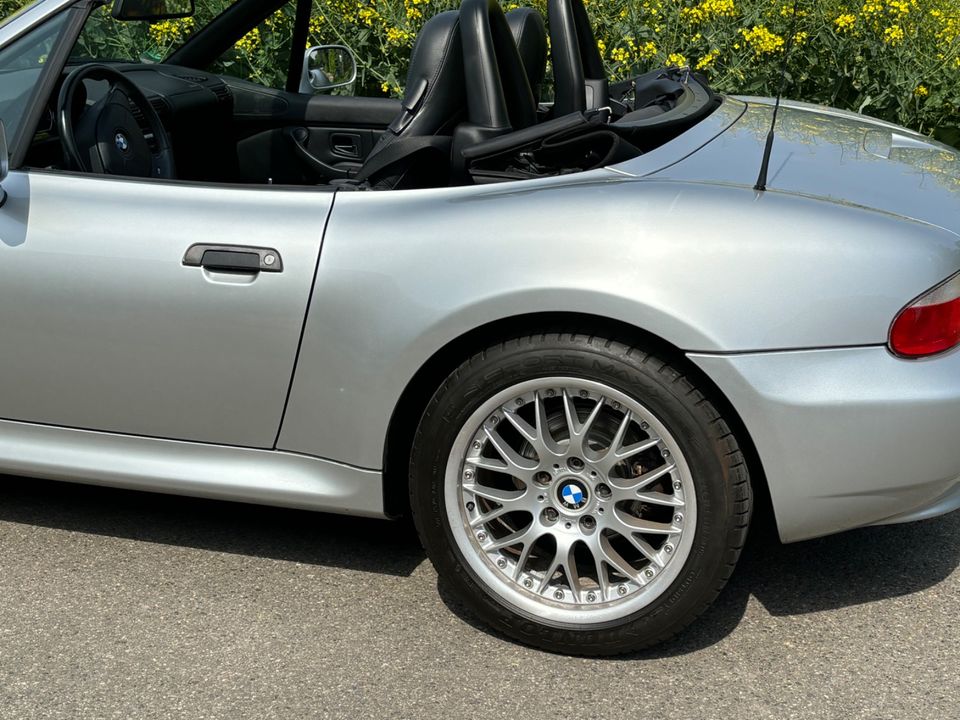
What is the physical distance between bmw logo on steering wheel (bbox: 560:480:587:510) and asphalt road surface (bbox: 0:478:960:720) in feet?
1.23

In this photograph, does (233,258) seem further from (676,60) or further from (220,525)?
(676,60)

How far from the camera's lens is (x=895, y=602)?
3180mm

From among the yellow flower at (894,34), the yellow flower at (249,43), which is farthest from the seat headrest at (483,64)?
the yellow flower at (894,34)

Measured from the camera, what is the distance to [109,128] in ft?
11.4

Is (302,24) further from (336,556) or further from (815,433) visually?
(815,433)

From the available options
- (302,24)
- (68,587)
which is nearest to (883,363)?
(68,587)

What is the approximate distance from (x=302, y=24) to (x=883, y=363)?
280 cm

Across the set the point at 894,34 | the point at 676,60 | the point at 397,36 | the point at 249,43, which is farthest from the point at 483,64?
the point at 894,34

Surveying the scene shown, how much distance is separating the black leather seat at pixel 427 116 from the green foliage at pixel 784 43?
2.82 meters

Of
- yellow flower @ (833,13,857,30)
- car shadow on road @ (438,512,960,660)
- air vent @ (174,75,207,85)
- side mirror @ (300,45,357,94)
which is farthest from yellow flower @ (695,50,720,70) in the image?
car shadow on road @ (438,512,960,660)

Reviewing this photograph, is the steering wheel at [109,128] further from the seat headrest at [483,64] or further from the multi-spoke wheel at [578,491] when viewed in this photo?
the multi-spoke wheel at [578,491]

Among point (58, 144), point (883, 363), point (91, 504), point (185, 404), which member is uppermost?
point (58, 144)

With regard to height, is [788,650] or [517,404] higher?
[517,404]

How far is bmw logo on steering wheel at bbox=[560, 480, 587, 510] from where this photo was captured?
2926mm
